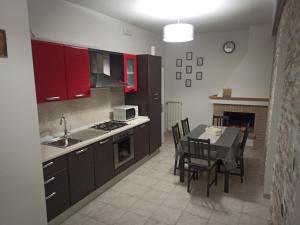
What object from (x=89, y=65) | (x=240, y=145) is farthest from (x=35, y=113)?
(x=240, y=145)

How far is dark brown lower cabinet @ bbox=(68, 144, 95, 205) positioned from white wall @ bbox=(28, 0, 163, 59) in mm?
1572

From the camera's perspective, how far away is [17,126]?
1.88 m

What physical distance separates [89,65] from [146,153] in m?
2.02

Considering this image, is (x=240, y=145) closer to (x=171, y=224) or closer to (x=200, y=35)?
(x=171, y=224)

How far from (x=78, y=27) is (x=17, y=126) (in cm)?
198

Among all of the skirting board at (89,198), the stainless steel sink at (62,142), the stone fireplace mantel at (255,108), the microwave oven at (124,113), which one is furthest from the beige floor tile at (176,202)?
the stone fireplace mantel at (255,108)

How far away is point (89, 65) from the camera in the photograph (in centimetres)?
318

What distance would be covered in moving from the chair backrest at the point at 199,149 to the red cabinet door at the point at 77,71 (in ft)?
5.35

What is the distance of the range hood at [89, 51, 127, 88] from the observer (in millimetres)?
3299

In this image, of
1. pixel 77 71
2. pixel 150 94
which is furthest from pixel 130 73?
pixel 77 71

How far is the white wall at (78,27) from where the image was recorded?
9.00 feet

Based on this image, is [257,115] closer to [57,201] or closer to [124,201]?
[124,201]

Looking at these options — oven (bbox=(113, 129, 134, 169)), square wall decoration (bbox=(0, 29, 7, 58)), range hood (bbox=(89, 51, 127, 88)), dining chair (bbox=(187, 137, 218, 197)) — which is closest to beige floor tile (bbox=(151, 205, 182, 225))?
dining chair (bbox=(187, 137, 218, 197))

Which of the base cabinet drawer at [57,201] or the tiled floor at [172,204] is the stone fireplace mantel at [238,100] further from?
the base cabinet drawer at [57,201]
